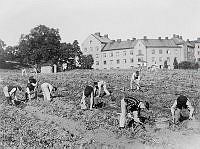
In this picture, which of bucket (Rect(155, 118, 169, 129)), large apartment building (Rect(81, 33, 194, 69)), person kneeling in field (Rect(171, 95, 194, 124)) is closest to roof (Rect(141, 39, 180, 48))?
→ large apartment building (Rect(81, 33, 194, 69))

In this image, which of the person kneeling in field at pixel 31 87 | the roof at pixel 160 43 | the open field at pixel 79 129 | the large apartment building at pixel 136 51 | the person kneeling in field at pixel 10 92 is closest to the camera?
the open field at pixel 79 129

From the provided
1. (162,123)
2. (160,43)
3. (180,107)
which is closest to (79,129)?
(162,123)

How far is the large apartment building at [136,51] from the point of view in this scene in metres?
77.0

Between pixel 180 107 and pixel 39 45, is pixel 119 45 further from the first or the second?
pixel 180 107

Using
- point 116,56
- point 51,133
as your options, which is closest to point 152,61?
point 116,56

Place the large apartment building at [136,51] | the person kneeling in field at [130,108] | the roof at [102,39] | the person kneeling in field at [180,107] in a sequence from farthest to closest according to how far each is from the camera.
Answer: the roof at [102,39], the large apartment building at [136,51], the person kneeling in field at [180,107], the person kneeling in field at [130,108]

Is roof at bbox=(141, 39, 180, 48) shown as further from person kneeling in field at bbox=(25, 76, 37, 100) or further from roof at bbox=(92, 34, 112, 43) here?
person kneeling in field at bbox=(25, 76, 37, 100)

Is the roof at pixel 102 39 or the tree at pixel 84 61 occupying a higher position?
the roof at pixel 102 39

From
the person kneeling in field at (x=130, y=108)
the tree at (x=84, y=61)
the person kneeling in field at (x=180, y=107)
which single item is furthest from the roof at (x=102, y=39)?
the person kneeling in field at (x=130, y=108)

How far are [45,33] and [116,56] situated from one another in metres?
29.6

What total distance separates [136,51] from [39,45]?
29094mm

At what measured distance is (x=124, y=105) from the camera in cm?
1249

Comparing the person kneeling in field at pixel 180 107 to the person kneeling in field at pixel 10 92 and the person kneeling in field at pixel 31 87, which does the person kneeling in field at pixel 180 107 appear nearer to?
the person kneeling in field at pixel 31 87

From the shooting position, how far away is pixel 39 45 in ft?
178
